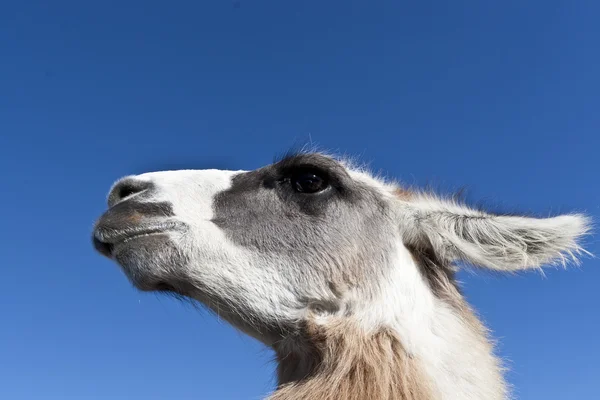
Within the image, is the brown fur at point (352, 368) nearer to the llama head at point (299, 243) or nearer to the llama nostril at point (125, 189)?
the llama head at point (299, 243)

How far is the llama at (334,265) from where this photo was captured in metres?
4.39

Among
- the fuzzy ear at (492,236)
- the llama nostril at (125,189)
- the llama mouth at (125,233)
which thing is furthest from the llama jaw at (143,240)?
the fuzzy ear at (492,236)

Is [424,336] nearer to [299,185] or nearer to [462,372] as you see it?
[462,372]

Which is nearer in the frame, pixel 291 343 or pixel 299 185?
pixel 291 343

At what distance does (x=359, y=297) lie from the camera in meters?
4.59

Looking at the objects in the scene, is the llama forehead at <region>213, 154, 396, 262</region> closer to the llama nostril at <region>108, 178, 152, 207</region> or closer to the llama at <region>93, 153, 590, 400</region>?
the llama at <region>93, 153, 590, 400</region>

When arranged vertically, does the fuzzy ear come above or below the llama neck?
above

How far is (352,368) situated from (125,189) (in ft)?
6.97

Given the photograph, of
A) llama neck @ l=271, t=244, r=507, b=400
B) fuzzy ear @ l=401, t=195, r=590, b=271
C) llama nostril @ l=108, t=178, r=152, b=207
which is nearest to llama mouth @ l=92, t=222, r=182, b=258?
llama nostril @ l=108, t=178, r=152, b=207

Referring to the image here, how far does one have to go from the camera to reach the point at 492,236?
15.8 ft

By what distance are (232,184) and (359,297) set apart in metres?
1.37

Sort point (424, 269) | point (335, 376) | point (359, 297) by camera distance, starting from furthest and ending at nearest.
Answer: point (424, 269), point (359, 297), point (335, 376)

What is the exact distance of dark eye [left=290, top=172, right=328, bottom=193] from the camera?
16.8ft

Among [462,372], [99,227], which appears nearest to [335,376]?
[462,372]
